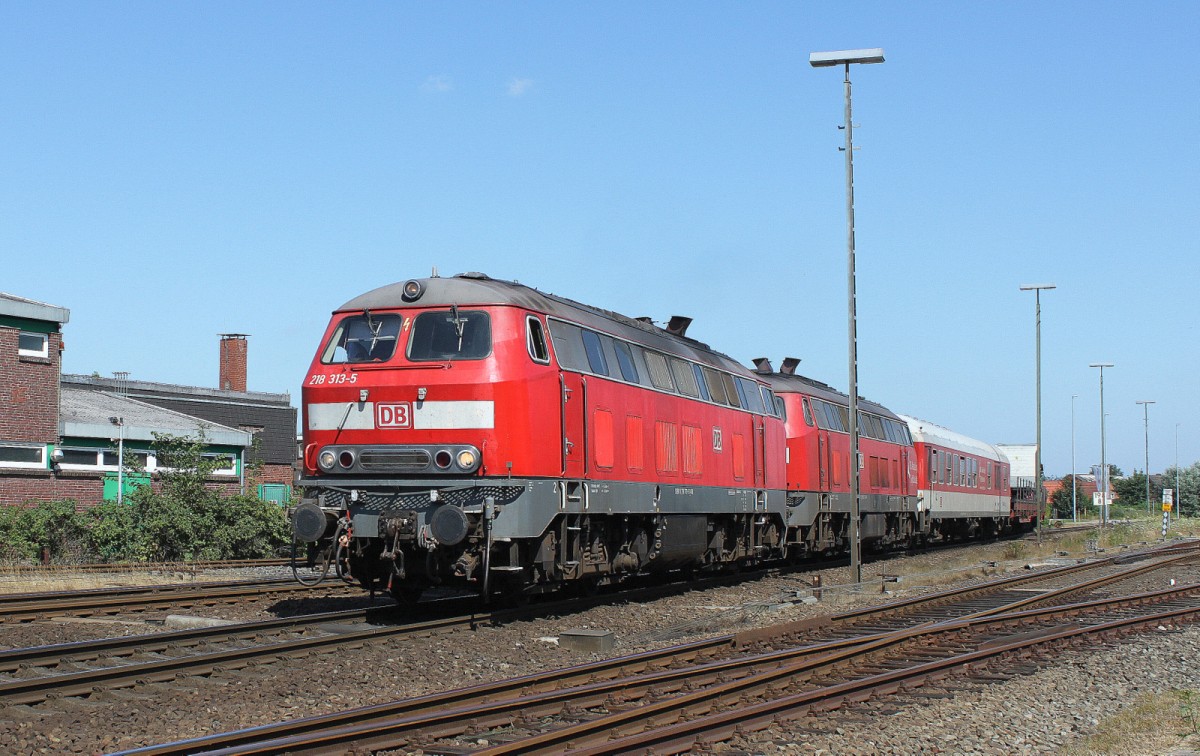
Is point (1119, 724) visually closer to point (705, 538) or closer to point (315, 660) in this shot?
point (315, 660)

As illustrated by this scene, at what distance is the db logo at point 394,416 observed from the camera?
47.0ft

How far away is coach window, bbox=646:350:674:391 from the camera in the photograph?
1886 centimetres

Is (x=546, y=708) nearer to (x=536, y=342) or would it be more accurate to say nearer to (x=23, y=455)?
(x=536, y=342)

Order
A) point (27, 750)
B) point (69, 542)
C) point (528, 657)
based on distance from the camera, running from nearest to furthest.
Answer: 1. point (27, 750)
2. point (528, 657)
3. point (69, 542)

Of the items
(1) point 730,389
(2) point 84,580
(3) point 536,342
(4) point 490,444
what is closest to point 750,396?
(1) point 730,389

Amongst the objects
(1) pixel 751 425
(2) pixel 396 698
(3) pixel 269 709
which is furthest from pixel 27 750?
(1) pixel 751 425

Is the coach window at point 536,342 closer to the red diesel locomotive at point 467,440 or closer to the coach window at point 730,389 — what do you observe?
the red diesel locomotive at point 467,440

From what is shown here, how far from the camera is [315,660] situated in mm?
11766

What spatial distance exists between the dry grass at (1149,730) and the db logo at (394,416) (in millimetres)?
8100

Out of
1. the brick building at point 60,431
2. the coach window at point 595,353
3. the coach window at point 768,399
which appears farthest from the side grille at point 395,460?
the brick building at point 60,431

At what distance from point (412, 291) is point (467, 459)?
2.39m

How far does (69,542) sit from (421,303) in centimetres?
1581

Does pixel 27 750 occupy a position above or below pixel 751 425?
below

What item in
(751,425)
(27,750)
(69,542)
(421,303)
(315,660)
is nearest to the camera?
(27,750)
